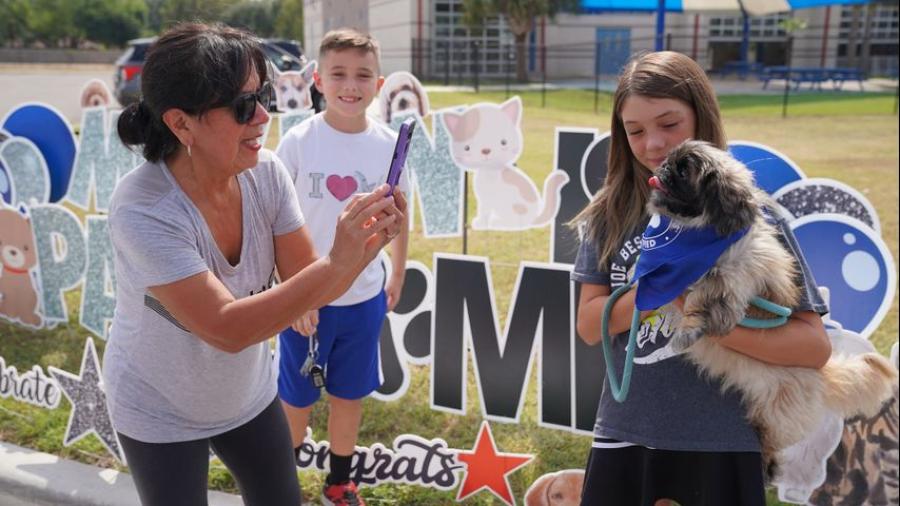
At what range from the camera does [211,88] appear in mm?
1611

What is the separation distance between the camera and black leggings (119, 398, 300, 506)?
1.80m

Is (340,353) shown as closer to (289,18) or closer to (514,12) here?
(289,18)

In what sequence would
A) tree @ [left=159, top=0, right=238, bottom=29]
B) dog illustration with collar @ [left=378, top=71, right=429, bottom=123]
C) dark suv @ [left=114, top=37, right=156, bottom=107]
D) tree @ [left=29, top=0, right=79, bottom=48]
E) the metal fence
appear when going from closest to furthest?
tree @ [left=159, top=0, right=238, bottom=29] → dog illustration with collar @ [left=378, top=71, right=429, bottom=123] → dark suv @ [left=114, top=37, right=156, bottom=107] → tree @ [left=29, top=0, right=79, bottom=48] → the metal fence

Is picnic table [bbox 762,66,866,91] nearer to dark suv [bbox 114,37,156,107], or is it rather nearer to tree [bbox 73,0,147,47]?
dark suv [bbox 114,37,156,107]

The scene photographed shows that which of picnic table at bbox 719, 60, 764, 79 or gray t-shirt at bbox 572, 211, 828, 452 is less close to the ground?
picnic table at bbox 719, 60, 764, 79

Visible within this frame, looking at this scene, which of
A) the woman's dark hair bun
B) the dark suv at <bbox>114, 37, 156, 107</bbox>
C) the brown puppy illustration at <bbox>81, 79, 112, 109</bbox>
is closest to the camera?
the woman's dark hair bun

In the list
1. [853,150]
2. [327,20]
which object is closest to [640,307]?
[327,20]

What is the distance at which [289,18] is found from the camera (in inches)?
158

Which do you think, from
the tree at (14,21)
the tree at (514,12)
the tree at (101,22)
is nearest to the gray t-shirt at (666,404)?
Result: the tree at (101,22)

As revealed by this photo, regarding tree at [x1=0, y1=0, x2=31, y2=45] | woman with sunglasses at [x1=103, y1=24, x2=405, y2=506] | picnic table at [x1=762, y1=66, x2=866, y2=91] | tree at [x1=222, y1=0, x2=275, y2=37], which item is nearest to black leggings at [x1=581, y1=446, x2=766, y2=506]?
woman with sunglasses at [x1=103, y1=24, x2=405, y2=506]

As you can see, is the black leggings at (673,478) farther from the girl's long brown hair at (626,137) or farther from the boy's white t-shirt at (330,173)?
the boy's white t-shirt at (330,173)

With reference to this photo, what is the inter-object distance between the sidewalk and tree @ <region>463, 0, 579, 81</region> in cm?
2239

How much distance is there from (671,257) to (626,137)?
0.52m

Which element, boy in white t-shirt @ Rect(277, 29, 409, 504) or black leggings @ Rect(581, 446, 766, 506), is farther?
boy in white t-shirt @ Rect(277, 29, 409, 504)
